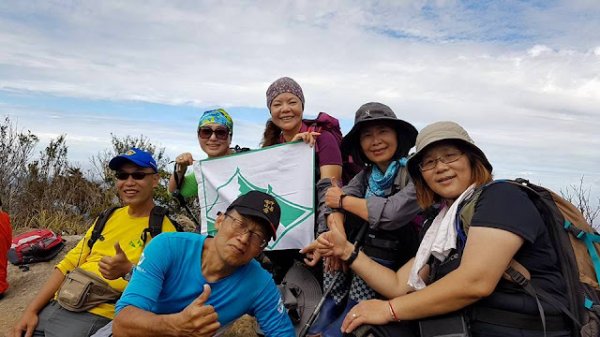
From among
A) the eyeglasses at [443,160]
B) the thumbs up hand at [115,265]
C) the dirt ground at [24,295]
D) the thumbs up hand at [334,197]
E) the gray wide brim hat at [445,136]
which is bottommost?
the dirt ground at [24,295]

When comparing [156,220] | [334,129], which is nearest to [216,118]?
[334,129]

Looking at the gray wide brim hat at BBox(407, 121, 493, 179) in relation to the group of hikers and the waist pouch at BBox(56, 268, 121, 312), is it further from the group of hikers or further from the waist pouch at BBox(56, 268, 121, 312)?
the waist pouch at BBox(56, 268, 121, 312)

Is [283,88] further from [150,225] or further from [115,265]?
[115,265]

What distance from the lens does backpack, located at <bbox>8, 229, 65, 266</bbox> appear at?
7.14 meters

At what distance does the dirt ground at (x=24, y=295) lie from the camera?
522 centimetres

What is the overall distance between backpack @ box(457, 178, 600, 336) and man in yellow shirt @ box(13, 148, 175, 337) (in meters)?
2.75

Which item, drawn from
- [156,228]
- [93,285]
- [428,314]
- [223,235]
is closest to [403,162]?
[428,314]

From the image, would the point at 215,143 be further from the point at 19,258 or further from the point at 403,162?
the point at 19,258

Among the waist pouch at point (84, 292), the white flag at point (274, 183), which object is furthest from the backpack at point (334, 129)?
the waist pouch at point (84, 292)

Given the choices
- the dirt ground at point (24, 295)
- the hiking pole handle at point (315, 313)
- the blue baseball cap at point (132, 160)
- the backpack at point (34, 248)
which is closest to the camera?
the hiking pole handle at point (315, 313)

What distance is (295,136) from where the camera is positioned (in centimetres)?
466

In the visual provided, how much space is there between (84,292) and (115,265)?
487mm

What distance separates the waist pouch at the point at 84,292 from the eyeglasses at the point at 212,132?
1.89m

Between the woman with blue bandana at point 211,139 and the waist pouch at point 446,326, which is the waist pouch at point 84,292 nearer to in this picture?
the woman with blue bandana at point 211,139
